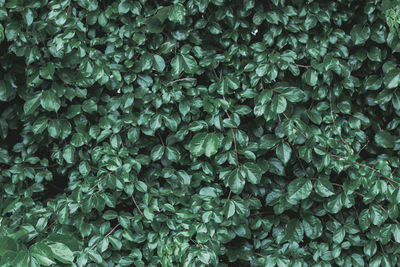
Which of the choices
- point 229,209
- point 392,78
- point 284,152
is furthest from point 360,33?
point 229,209

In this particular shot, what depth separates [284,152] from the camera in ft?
7.16

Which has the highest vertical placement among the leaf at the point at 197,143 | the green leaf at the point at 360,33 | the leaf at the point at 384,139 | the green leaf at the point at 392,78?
the green leaf at the point at 360,33

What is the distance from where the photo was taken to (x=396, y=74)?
2.15 metres

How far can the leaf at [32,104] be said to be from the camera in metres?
2.25

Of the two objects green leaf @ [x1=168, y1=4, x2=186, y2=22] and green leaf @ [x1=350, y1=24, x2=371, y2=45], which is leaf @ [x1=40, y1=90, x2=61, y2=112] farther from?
green leaf @ [x1=350, y1=24, x2=371, y2=45]

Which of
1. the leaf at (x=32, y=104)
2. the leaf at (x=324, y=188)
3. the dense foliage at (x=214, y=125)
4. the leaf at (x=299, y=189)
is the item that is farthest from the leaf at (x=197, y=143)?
the leaf at (x=32, y=104)

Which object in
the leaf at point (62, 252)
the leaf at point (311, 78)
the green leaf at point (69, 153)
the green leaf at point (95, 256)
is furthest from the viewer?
the green leaf at point (69, 153)

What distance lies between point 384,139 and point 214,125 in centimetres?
81

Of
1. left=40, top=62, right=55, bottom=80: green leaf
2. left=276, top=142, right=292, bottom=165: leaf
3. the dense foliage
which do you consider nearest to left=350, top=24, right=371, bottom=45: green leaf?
the dense foliage

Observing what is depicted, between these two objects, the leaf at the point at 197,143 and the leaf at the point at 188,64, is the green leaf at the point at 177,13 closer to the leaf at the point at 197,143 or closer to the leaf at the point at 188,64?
the leaf at the point at 188,64

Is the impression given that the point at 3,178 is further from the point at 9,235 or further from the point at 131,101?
the point at 131,101

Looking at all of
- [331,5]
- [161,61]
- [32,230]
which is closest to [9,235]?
[32,230]

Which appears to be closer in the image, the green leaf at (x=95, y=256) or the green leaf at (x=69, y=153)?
the green leaf at (x=95, y=256)

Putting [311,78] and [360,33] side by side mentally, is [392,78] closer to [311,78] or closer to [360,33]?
[360,33]
